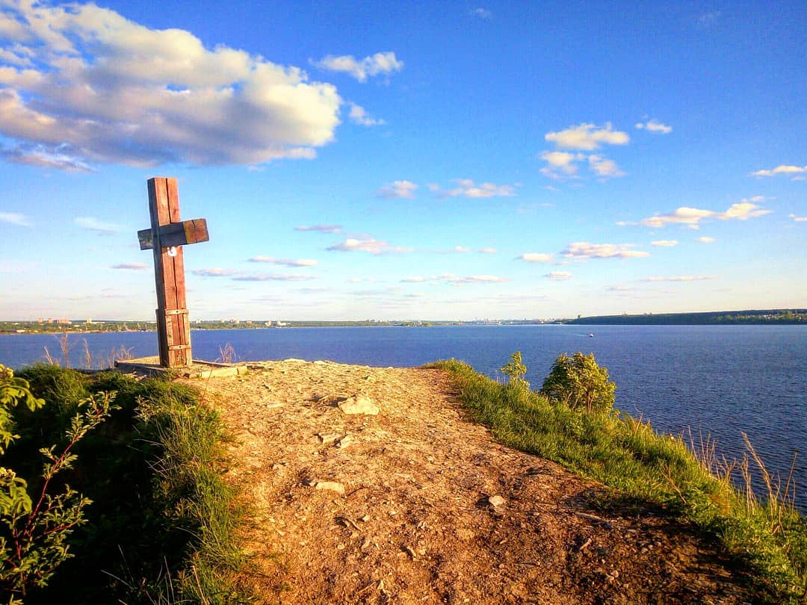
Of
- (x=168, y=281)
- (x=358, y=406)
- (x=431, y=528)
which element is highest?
(x=168, y=281)

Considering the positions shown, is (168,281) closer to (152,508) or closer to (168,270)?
(168,270)

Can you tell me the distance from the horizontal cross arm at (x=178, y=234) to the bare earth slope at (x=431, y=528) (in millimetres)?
3700

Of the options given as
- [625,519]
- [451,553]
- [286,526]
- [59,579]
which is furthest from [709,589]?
[59,579]

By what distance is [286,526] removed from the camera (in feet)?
14.9

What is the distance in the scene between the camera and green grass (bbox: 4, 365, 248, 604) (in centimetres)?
384

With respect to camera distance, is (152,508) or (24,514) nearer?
(24,514)

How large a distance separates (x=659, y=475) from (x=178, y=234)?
30.8ft

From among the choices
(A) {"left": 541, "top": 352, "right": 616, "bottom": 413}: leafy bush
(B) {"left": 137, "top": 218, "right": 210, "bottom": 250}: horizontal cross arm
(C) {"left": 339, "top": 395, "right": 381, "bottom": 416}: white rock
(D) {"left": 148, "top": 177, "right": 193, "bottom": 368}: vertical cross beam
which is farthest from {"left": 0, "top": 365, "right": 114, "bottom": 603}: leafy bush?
(A) {"left": 541, "top": 352, "right": 616, "bottom": 413}: leafy bush

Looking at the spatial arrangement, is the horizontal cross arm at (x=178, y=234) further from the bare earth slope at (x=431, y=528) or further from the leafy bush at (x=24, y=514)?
the leafy bush at (x=24, y=514)

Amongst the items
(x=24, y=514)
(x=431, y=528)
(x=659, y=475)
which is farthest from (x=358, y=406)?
(x=24, y=514)

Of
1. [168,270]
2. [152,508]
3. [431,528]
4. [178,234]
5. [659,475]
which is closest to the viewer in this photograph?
[431,528]

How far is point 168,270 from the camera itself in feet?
32.4

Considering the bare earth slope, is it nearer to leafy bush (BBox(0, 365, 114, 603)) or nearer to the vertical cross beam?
leafy bush (BBox(0, 365, 114, 603))

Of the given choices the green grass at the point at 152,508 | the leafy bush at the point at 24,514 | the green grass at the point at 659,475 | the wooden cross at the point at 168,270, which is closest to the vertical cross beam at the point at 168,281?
the wooden cross at the point at 168,270
